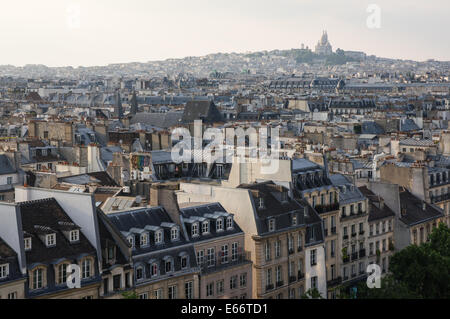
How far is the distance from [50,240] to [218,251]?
6.82m

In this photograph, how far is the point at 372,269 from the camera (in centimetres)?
3806

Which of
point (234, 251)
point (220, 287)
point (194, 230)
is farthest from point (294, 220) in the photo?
point (194, 230)

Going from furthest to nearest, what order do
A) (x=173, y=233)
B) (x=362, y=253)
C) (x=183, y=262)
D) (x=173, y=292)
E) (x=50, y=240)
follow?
(x=362, y=253), (x=173, y=233), (x=183, y=262), (x=173, y=292), (x=50, y=240)

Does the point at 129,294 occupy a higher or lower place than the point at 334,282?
higher

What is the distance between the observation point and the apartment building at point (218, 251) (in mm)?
27906

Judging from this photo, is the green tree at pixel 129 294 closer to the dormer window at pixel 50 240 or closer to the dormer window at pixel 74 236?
the dormer window at pixel 74 236

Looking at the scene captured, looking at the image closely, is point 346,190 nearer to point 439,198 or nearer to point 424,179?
point 424,179

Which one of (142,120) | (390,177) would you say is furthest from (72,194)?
(142,120)

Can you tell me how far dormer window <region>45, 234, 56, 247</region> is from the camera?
2361cm

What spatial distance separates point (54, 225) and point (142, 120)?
6959 centimetres

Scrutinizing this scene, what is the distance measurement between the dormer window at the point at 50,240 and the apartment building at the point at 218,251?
5235mm

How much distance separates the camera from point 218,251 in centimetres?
2866
